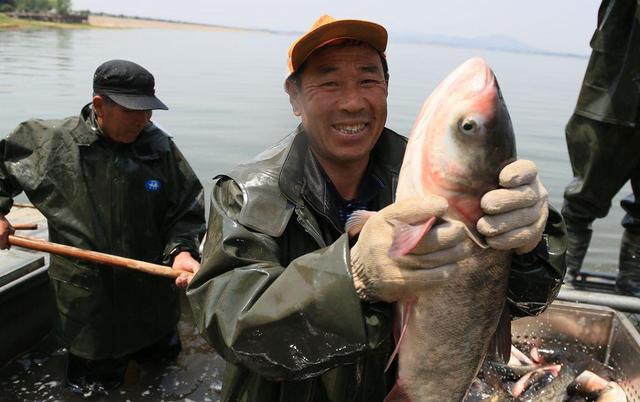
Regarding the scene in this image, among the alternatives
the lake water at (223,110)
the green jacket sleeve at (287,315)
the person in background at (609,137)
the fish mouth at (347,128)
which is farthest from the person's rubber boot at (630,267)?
the green jacket sleeve at (287,315)

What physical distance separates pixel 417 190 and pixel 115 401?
3391 millimetres

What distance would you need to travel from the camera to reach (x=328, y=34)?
2322 millimetres

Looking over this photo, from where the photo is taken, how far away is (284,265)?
2.27 meters

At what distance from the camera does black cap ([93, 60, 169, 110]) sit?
4.07 m

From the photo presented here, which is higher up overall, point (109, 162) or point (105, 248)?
point (109, 162)

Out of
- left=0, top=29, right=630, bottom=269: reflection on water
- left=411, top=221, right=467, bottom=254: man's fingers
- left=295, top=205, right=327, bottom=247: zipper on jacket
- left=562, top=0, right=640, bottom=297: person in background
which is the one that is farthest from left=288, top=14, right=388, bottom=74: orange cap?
left=0, top=29, right=630, bottom=269: reflection on water

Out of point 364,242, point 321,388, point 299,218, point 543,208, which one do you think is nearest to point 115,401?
point 321,388

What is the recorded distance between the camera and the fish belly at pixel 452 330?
6.63 feet

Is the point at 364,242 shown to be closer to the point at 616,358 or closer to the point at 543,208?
the point at 543,208

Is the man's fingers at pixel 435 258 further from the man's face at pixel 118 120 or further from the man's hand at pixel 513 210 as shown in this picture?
the man's face at pixel 118 120

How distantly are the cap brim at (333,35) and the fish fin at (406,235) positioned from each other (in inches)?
34.1

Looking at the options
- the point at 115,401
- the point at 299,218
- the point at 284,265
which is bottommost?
the point at 115,401

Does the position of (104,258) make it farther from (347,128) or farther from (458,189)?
(458,189)

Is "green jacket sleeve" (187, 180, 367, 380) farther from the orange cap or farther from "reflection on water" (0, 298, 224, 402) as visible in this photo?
"reflection on water" (0, 298, 224, 402)
